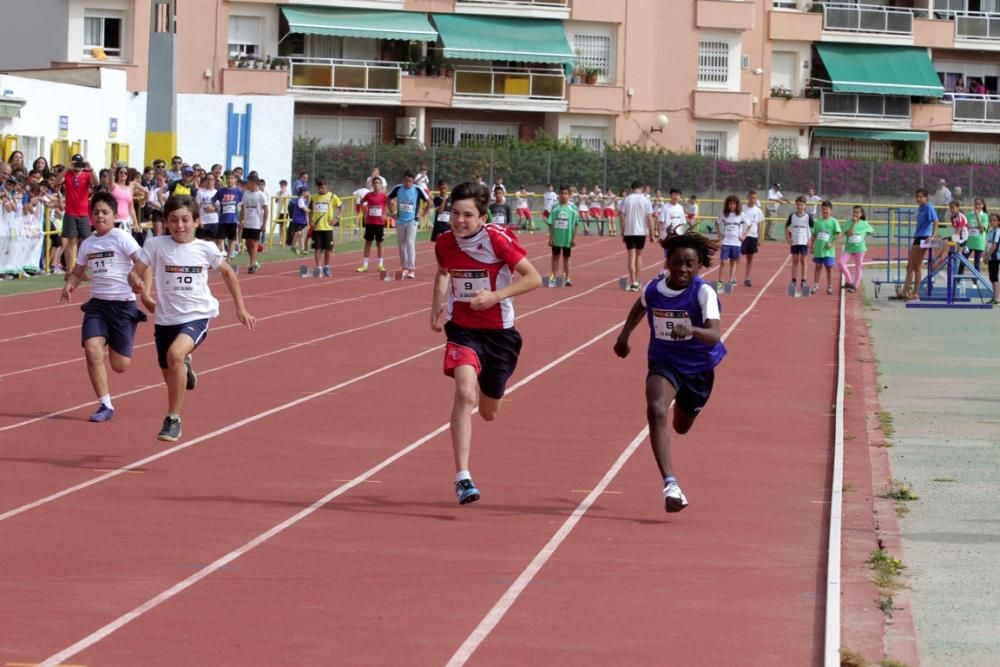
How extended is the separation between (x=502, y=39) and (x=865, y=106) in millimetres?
14464

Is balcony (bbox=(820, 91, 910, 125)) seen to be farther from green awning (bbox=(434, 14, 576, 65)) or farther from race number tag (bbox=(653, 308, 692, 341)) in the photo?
race number tag (bbox=(653, 308, 692, 341))


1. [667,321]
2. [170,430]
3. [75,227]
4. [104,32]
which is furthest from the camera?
[104,32]

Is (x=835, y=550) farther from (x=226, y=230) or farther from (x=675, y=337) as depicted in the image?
(x=226, y=230)

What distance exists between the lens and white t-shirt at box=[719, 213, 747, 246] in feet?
99.5

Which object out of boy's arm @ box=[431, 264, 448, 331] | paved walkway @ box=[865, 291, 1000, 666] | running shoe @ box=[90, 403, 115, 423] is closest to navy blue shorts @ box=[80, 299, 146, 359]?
running shoe @ box=[90, 403, 115, 423]

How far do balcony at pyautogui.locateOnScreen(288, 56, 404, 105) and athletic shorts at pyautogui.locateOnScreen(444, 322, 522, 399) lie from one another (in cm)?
4878

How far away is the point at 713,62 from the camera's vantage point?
212 ft

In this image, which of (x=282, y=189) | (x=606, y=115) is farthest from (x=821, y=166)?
(x=282, y=189)

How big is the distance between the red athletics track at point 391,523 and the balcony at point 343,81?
4140 centimetres

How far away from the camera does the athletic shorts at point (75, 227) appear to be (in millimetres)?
25484

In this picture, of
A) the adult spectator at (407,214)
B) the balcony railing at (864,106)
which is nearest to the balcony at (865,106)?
the balcony railing at (864,106)

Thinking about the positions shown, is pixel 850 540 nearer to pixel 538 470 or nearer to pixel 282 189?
pixel 538 470

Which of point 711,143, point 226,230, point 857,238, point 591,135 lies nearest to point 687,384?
point 857,238

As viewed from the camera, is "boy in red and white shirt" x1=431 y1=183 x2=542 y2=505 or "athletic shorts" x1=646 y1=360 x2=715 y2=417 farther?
"athletic shorts" x1=646 y1=360 x2=715 y2=417
